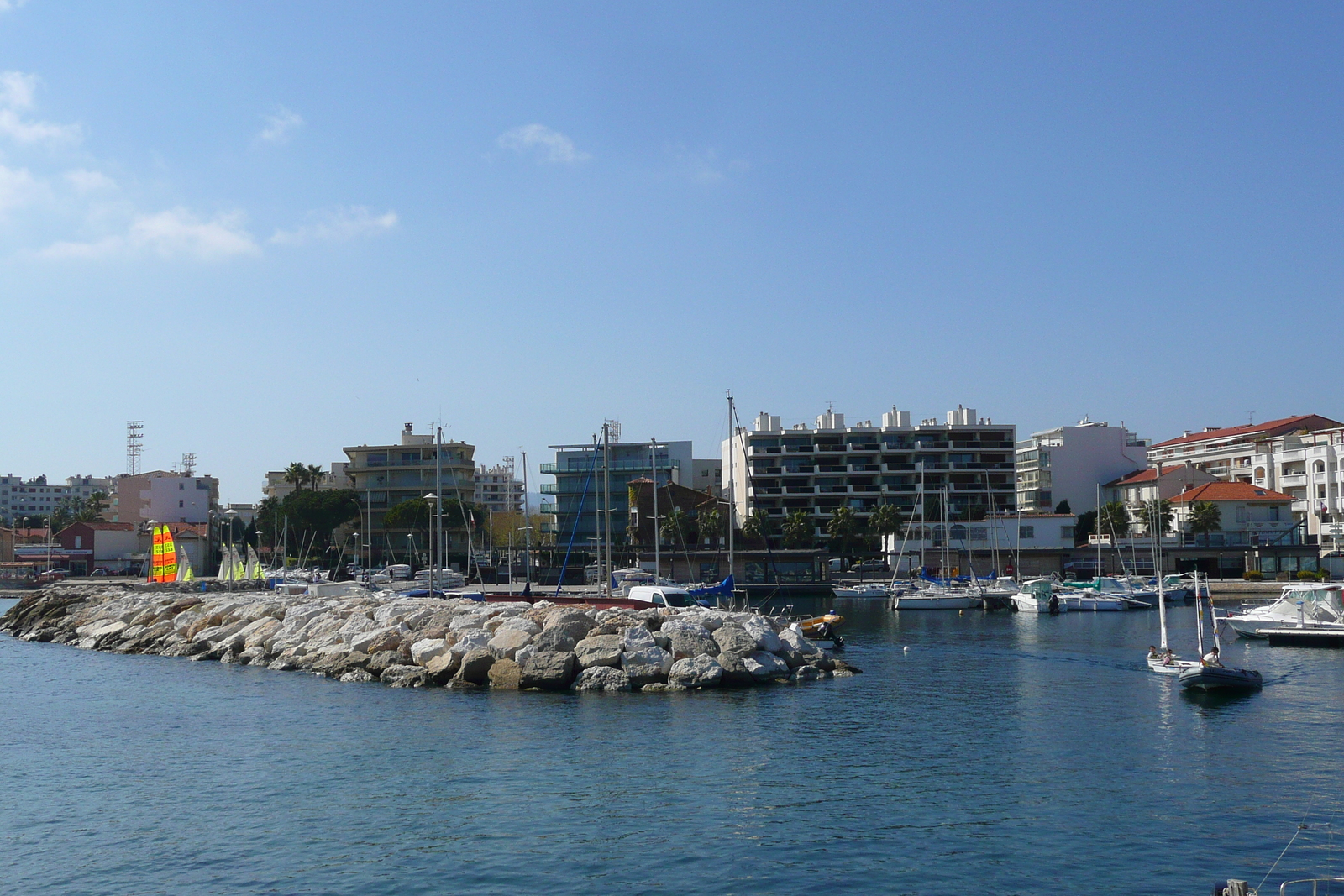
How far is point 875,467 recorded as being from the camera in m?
133

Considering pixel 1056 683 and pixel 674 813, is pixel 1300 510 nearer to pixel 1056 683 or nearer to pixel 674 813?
pixel 1056 683

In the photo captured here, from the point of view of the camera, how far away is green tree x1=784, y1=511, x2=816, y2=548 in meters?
116

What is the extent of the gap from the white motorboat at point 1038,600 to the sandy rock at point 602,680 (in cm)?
5301

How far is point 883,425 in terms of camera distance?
136m

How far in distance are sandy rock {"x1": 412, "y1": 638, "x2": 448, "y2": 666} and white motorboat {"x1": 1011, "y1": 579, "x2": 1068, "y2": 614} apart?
177 feet

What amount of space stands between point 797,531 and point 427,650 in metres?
77.6

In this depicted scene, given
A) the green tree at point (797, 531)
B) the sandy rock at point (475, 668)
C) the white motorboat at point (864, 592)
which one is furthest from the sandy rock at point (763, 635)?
the green tree at point (797, 531)

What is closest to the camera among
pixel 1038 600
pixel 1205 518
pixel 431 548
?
pixel 1038 600

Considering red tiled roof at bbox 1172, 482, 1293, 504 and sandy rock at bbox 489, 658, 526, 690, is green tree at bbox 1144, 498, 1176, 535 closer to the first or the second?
red tiled roof at bbox 1172, 482, 1293, 504

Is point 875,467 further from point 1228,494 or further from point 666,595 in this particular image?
point 666,595

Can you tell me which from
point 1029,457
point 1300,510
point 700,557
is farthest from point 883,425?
point 1300,510

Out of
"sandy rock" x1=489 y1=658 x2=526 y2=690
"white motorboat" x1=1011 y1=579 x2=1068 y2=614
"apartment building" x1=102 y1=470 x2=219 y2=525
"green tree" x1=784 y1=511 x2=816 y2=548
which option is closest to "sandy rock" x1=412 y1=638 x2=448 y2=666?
"sandy rock" x1=489 y1=658 x2=526 y2=690

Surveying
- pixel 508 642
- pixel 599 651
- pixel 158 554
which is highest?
pixel 158 554

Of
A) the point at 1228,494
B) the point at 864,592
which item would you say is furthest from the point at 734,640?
the point at 1228,494
